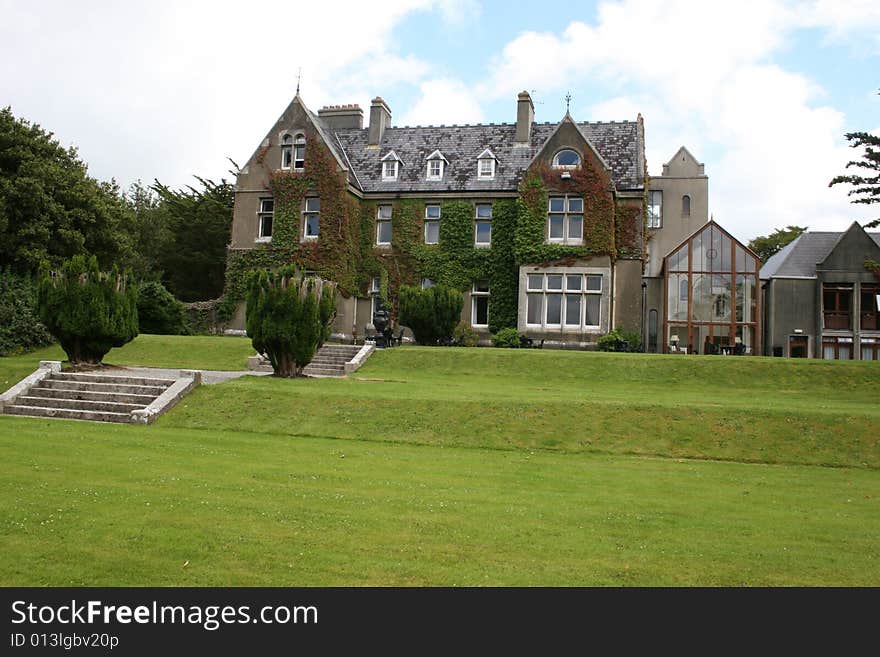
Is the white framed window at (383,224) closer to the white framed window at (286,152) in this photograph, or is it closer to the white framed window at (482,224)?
the white framed window at (482,224)

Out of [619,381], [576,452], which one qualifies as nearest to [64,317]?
[576,452]

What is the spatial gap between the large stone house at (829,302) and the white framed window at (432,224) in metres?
17.2

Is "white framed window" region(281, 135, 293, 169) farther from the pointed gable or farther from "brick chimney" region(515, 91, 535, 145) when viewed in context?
the pointed gable

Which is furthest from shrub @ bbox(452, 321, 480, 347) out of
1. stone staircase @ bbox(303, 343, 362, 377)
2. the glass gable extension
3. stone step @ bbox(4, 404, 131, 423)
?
stone step @ bbox(4, 404, 131, 423)

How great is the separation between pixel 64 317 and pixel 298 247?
1549 centimetres

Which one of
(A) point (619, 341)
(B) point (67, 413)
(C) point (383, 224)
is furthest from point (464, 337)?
(B) point (67, 413)

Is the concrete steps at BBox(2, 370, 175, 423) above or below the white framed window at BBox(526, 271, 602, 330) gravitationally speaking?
below

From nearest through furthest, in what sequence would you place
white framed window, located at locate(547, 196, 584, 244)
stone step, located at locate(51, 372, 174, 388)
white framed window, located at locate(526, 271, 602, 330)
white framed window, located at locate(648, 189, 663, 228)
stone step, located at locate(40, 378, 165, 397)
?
stone step, located at locate(40, 378, 165, 397), stone step, located at locate(51, 372, 174, 388), white framed window, located at locate(526, 271, 602, 330), white framed window, located at locate(547, 196, 584, 244), white framed window, located at locate(648, 189, 663, 228)

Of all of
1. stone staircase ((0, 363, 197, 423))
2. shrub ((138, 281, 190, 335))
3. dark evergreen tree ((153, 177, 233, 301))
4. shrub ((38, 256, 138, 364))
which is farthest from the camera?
dark evergreen tree ((153, 177, 233, 301))

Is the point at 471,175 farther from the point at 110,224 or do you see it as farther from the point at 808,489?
the point at 808,489

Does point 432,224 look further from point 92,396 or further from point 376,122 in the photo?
point 92,396

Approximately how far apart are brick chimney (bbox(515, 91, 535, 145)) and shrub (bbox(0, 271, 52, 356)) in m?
21.7

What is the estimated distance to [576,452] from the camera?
41.6 feet

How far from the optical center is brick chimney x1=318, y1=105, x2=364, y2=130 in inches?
1519
